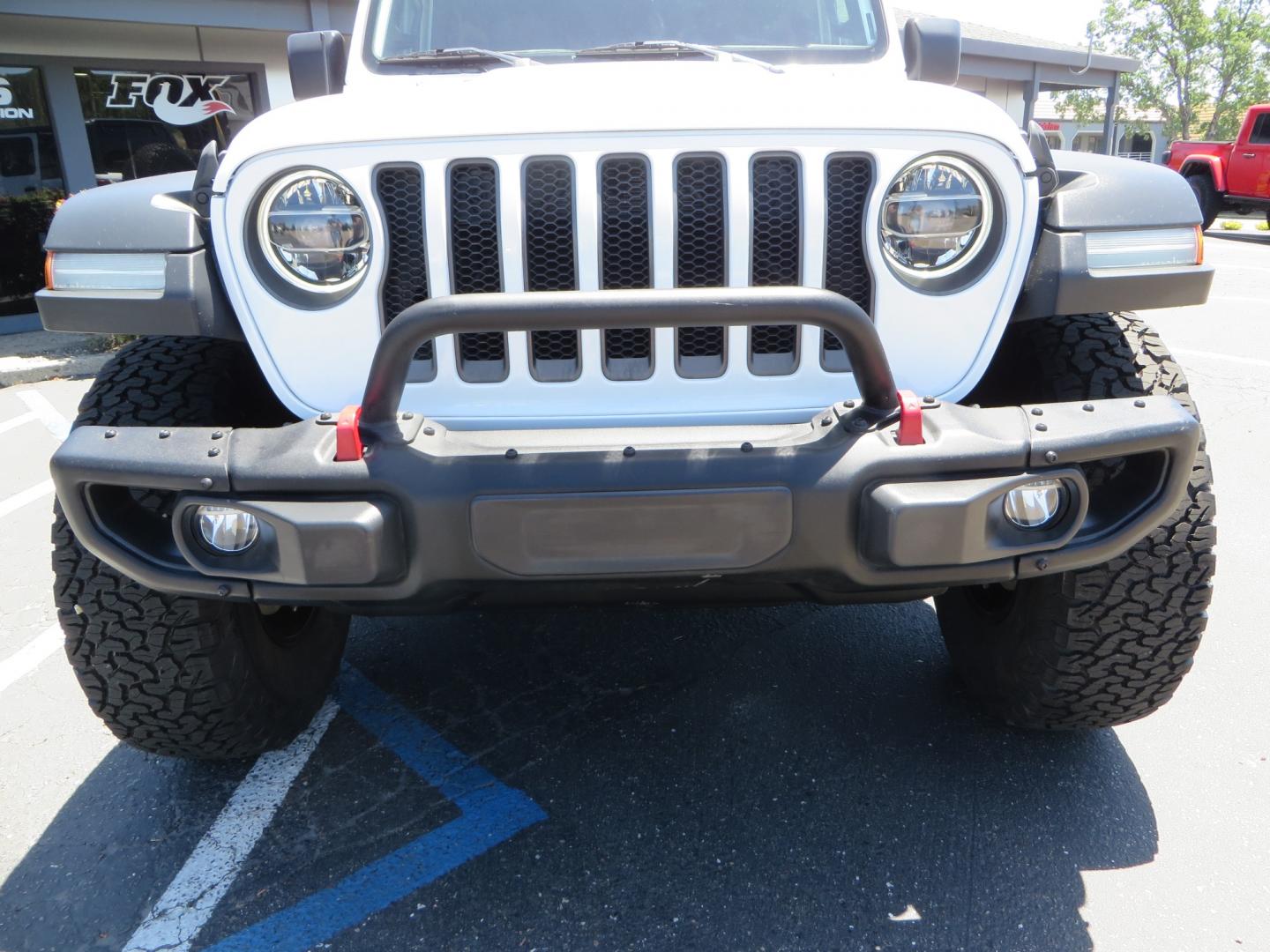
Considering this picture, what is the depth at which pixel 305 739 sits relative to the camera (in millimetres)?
2531

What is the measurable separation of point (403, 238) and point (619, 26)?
1263 mm

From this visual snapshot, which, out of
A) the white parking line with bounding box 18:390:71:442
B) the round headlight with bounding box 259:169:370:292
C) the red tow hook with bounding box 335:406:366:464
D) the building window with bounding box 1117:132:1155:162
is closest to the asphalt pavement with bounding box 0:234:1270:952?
the red tow hook with bounding box 335:406:366:464

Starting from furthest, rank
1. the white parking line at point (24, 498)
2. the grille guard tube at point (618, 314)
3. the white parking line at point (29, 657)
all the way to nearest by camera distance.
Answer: the white parking line at point (24, 498), the white parking line at point (29, 657), the grille guard tube at point (618, 314)

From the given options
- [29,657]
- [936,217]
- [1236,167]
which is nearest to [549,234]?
[936,217]

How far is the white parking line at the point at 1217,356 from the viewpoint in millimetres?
6672

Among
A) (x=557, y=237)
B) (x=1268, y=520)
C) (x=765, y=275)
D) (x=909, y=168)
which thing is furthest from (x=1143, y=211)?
(x=1268, y=520)

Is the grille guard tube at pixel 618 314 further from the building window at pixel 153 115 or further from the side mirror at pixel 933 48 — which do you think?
the building window at pixel 153 115

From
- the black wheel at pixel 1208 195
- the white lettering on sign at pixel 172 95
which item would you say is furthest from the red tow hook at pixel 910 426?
the black wheel at pixel 1208 195

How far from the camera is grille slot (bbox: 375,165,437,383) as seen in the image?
5.84ft

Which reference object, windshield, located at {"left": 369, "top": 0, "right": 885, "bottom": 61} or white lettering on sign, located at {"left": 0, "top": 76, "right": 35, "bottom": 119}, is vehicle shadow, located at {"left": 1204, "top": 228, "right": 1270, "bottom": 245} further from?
white lettering on sign, located at {"left": 0, "top": 76, "right": 35, "bottom": 119}

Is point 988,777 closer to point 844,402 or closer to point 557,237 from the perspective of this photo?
point 844,402

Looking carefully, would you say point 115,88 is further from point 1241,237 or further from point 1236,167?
point 1241,237

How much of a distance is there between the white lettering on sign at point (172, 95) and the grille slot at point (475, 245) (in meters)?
9.38

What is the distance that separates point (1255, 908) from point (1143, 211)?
4.54 feet
